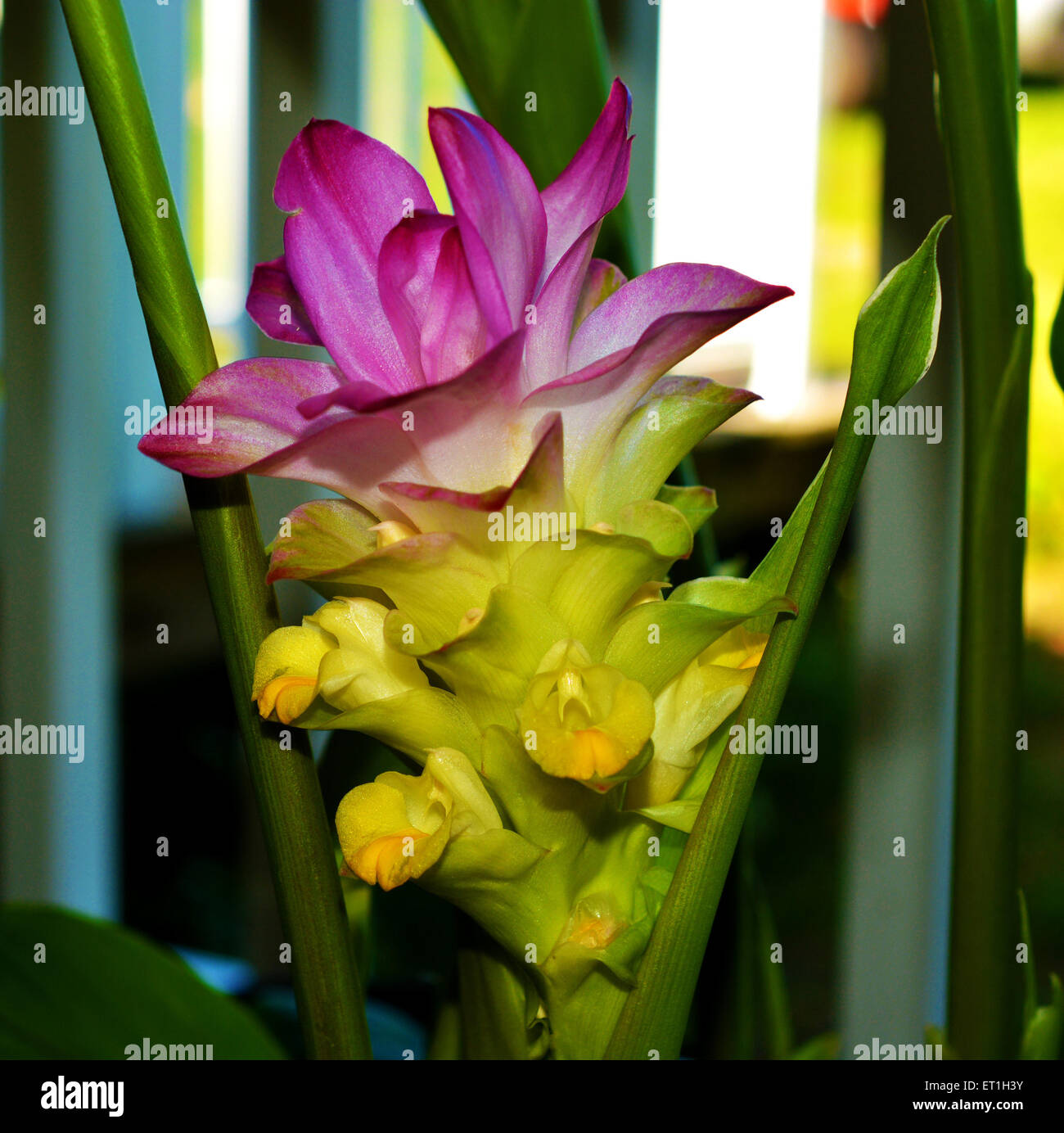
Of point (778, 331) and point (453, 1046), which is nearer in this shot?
point (453, 1046)

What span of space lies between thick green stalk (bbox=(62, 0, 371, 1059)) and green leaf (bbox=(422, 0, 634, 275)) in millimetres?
110

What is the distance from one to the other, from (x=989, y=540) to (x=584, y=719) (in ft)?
0.52

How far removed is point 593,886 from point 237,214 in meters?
1.39

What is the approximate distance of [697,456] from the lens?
121 cm

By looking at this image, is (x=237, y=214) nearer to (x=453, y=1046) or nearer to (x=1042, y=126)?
(x=1042, y=126)

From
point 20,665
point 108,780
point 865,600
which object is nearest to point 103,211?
point 20,665

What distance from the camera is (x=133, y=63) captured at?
217 mm

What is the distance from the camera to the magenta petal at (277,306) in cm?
24

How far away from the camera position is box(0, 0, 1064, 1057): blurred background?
0.65 meters
